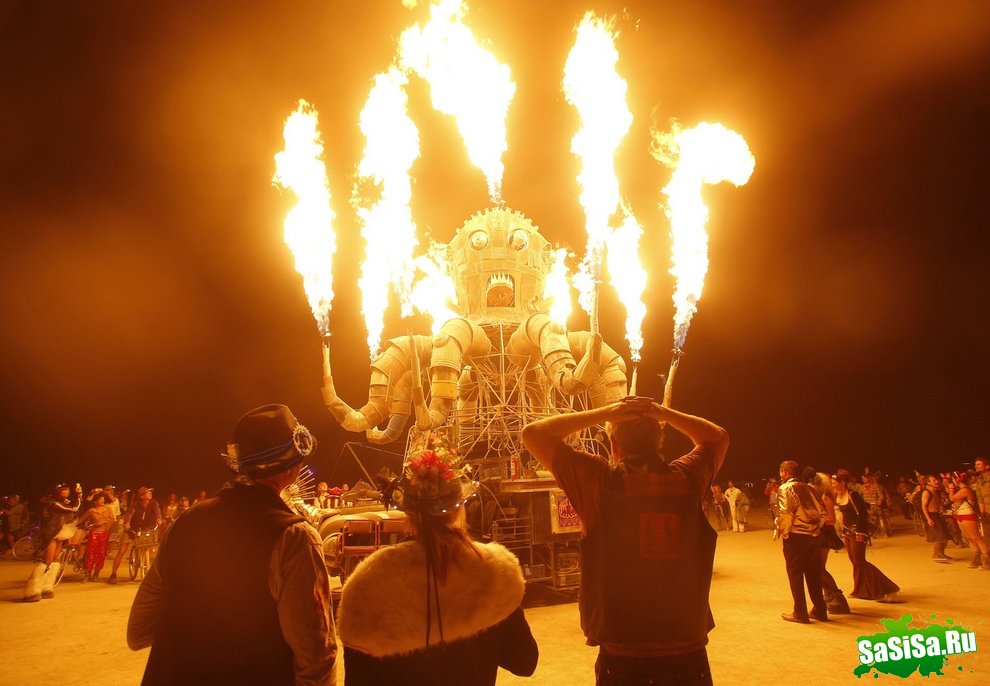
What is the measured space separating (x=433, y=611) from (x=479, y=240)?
14603 millimetres

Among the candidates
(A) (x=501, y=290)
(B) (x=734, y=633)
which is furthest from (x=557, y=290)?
(B) (x=734, y=633)

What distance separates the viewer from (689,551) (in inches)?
114

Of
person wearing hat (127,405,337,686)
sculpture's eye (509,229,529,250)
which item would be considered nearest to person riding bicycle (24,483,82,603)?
person wearing hat (127,405,337,686)

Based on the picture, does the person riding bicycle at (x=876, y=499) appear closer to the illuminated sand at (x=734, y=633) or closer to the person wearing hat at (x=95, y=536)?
the illuminated sand at (x=734, y=633)

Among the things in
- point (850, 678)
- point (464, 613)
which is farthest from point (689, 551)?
point (850, 678)

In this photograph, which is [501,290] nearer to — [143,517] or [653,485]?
[143,517]

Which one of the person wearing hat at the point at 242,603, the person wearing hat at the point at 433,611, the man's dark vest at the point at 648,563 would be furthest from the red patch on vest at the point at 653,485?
the person wearing hat at the point at 242,603

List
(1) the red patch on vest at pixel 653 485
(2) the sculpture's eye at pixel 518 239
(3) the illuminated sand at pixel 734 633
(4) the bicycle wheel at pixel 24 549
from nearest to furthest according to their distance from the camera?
(1) the red patch on vest at pixel 653 485
(3) the illuminated sand at pixel 734 633
(2) the sculpture's eye at pixel 518 239
(4) the bicycle wheel at pixel 24 549

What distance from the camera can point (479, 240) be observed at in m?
16.4

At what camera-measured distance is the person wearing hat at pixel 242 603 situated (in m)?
2.31

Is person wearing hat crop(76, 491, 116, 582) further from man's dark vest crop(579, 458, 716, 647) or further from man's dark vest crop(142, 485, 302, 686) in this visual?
man's dark vest crop(579, 458, 716, 647)

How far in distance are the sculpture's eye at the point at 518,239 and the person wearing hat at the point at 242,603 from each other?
47.7ft

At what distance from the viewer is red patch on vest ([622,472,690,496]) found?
298 cm

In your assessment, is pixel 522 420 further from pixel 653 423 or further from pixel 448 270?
pixel 653 423
